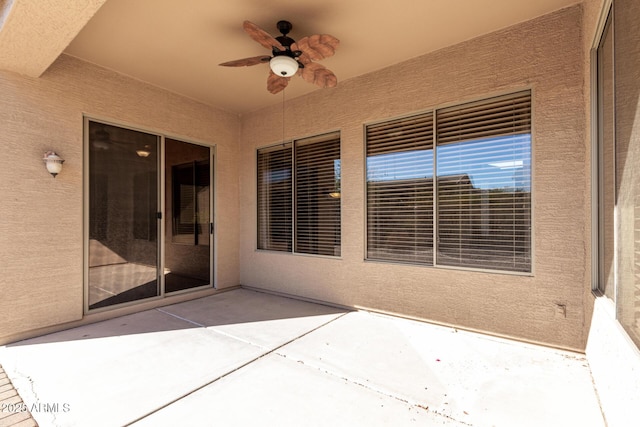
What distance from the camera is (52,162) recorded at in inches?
121

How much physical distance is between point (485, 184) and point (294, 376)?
98.9 inches

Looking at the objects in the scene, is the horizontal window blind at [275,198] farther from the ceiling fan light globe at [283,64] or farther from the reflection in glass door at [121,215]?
the ceiling fan light globe at [283,64]

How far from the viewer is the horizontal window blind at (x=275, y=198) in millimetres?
4648

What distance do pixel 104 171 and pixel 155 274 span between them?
1451mm

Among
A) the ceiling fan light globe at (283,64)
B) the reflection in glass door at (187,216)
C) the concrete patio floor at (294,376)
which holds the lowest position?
the concrete patio floor at (294,376)

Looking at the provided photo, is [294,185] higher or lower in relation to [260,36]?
lower

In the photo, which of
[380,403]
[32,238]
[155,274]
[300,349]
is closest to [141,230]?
[155,274]

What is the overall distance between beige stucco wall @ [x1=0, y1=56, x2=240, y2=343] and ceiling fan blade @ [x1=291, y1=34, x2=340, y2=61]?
256 centimetres

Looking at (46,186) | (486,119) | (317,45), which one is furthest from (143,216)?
(486,119)

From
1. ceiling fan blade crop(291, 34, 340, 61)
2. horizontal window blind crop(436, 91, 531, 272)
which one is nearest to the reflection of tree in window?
ceiling fan blade crop(291, 34, 340, 61)

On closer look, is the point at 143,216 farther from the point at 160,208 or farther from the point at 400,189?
the point at 400,189

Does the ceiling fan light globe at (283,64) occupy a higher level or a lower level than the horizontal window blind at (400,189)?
higher

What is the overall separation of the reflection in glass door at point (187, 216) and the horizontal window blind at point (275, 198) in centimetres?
81

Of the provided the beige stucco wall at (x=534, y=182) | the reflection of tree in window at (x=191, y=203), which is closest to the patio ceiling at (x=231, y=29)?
the beige stucco wall at (x=534, y=182)
